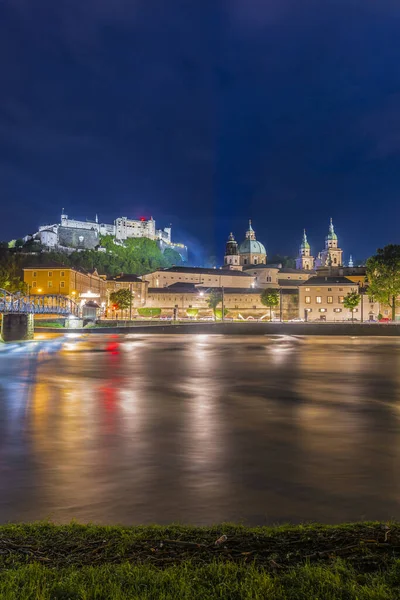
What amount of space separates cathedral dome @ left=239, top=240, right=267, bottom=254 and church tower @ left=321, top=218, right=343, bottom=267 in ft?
66.8

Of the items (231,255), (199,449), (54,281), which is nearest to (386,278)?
(54,281)

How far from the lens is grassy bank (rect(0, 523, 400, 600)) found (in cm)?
→ 409

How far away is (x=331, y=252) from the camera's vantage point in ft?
586

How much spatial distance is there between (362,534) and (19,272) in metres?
118

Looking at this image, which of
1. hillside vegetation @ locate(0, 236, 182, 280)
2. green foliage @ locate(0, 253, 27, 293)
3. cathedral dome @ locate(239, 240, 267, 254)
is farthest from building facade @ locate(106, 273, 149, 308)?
cathedral dome @ locate(239, 240, 267, 254)

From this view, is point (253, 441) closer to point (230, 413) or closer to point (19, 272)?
point (230, 413)

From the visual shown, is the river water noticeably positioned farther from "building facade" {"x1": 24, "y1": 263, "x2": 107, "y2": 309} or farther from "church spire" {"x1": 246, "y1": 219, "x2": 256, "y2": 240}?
"church spire" {"x1": 246, "y1": 219, "x2": 256, "y2": 240}

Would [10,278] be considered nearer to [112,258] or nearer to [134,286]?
[134,286]

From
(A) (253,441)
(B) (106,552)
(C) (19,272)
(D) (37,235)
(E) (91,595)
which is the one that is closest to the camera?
(E) (91,595)

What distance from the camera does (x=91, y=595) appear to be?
4.04 m

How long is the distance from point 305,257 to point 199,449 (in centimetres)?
18373

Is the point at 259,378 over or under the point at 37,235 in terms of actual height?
under

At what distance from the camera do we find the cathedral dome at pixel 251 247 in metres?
175

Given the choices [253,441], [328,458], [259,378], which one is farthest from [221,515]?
[259,378]
